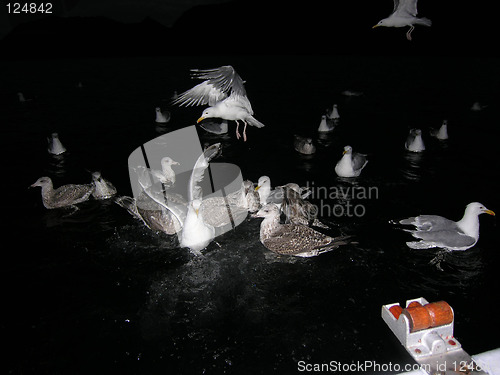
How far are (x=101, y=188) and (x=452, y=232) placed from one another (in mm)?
7653

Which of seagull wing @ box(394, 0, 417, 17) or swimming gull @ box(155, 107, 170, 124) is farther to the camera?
swimming gull @ box(155, 107, 170, 124)

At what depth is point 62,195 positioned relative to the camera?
8766mm

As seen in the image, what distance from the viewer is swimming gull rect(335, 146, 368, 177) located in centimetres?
1004

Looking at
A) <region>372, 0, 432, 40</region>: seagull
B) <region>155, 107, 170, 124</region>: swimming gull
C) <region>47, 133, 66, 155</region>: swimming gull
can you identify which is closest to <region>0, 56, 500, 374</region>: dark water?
<region>47, 133, 66, 155</region>: swimming gull

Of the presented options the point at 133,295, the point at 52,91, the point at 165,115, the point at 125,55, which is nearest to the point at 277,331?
the point at 133,295

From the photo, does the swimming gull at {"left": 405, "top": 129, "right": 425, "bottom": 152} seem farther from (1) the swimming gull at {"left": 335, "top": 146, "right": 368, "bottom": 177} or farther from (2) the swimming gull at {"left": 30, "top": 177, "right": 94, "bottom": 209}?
(2) the swimming gull at {"left": 30, "top": 177, "right": 94, "bottom": 209}

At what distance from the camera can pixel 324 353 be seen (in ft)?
16.0

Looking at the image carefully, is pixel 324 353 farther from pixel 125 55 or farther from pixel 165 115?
pixel 125 55

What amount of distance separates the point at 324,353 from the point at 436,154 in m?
9.22

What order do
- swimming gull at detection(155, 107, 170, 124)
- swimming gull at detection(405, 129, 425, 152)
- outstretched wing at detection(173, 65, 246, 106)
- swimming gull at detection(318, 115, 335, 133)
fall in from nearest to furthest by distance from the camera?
outstretched wing at detection(173, 65, 246, 106) → swimming gull at detection(405, 129, 425, 152) → swimming gull at detection(318, 115, 335, 133) → swimming gull at detection(155, 107, 170, 124)

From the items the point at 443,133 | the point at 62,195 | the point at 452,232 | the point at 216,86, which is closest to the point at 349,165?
the point at 452,232

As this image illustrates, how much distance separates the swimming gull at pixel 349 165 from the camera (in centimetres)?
1004

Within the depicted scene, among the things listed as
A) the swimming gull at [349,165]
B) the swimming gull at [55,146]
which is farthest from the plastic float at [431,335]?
the swimming gull at [55,146]

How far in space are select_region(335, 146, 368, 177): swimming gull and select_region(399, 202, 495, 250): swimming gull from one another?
11.0 feet
